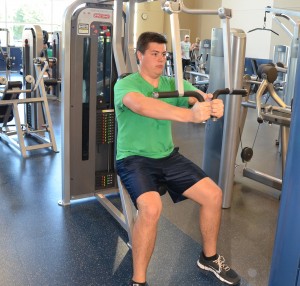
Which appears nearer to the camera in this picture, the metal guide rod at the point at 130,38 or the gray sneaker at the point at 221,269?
the gray sneaker at the point at 221,269

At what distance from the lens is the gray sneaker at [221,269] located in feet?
7.04

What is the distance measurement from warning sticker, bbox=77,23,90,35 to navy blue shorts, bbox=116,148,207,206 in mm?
1200

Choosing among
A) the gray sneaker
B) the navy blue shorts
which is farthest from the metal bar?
the navy blue shorts

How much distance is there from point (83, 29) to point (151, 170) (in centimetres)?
136

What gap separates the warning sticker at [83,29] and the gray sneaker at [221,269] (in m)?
1.84

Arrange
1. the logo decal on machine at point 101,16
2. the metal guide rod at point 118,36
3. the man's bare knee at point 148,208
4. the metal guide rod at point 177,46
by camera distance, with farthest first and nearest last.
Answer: the logo decal on machine at point 101,16 → the metal guide rod at point 118,36 → the man's bare knee at point 148,208 → the metal guide rod at point 177,46

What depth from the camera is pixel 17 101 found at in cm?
445

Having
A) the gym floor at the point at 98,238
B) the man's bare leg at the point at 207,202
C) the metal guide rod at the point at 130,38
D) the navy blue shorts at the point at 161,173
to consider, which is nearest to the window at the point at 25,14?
the gym floor at the point at 98,238

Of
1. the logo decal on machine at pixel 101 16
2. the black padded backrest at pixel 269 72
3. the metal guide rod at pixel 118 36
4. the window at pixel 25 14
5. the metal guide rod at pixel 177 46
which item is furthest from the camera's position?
the window at pixel 25 14

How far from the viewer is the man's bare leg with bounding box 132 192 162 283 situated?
196cm

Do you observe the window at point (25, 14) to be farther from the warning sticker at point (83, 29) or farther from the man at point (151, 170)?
the man at point (151, 170)

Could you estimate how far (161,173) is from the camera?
2180 millimetres

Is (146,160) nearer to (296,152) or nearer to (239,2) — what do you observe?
(296,152)

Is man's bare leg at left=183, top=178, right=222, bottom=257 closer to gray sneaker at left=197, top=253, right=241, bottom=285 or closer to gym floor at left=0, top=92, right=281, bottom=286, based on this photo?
gray sneaker at left=197, top=253, right=241, bottom=285
